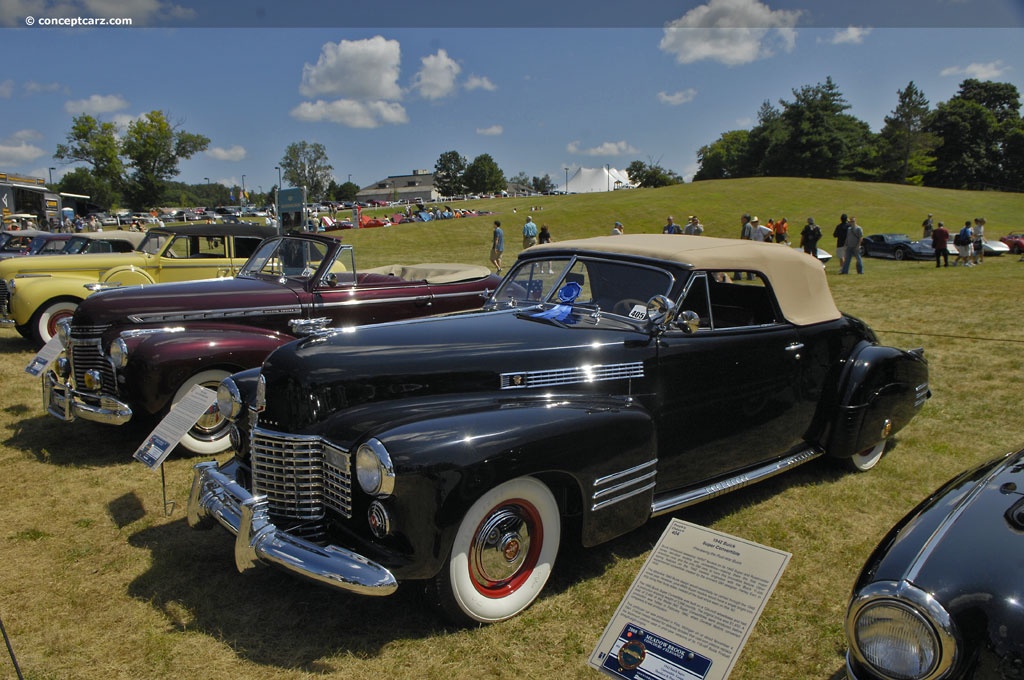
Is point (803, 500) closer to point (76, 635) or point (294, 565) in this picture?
point (294, 565)

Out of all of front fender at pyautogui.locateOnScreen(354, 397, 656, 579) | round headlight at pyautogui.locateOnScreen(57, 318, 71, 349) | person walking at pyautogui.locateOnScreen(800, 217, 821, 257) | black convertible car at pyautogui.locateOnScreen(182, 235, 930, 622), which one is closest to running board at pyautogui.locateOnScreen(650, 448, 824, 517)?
black convertible car at pyautogui.locateOnScreen(182, 235, 930, 622)

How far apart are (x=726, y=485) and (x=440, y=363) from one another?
6.47 feet

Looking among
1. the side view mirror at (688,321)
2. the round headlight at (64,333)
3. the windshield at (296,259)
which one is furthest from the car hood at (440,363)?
the round headlight at (64,333)

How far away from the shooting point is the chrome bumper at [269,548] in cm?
273

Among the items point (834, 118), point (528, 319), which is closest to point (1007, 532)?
point (528, 319)

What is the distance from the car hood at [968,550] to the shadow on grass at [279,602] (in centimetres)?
180

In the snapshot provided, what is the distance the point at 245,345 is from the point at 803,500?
4.49 m

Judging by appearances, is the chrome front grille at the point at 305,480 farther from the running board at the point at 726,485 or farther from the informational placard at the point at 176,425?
the running board at the point at 726,485

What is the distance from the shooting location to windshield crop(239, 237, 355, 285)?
6688 mm

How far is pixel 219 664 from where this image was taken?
9.68 ft

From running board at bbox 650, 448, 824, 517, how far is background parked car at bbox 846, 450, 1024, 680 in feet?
5.02

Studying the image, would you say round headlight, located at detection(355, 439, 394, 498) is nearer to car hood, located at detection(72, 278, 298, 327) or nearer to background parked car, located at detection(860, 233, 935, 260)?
car hood, located at detection(72, 278, 298, 327)

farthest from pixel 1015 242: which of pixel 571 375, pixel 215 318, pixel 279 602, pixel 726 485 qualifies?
pixel 279 602

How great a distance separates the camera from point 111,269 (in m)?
10.4
